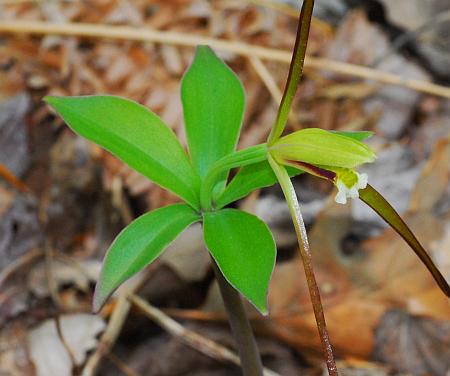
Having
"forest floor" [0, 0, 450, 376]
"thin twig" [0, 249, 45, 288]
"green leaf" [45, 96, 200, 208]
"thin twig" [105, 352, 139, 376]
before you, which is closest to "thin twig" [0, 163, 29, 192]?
"forest floor" [0, 0, 450, 376]

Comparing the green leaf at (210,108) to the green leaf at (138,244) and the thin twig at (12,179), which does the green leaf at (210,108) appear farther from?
the thin twig at (12,179)

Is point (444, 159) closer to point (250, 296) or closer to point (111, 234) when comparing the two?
point (111, 234)

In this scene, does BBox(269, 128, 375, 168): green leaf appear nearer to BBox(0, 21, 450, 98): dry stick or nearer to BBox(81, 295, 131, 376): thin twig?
BBox(81, 295, 131, 376): thin twig

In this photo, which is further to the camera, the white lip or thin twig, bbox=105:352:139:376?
thin twig, bbox=105:352:139:376

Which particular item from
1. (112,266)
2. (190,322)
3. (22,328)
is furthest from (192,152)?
(22,328)

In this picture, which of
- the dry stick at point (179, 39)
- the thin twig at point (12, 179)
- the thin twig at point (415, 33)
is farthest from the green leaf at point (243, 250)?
the thin twig at point (415, 33)

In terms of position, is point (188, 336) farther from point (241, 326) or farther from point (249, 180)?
point (249, 180)

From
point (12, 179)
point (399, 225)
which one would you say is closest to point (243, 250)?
point (399, 225)
